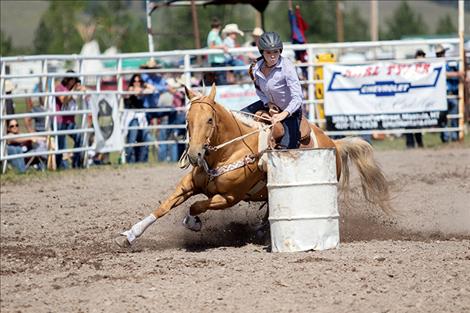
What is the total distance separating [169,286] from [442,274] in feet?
5.70

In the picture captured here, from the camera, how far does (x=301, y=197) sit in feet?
23.6

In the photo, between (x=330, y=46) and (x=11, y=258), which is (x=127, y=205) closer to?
(x=11, y=258)

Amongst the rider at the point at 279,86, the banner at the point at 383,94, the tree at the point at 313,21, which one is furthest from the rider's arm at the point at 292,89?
the tree at the point at 313,21

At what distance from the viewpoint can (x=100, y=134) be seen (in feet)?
49.8

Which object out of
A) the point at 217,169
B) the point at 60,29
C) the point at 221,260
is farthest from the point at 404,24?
the point at 221,260

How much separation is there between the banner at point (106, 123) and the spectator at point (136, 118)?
0.21 m

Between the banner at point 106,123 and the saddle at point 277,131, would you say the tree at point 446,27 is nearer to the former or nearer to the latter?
the banner at point 106,123

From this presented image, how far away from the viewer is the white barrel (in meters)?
7.18

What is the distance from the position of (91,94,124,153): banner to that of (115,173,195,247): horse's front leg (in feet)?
25.1

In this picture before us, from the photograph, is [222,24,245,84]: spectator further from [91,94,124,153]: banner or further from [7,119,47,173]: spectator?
[7,119,47,173]: spectator

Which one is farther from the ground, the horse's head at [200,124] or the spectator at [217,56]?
the spectator at [217,56]

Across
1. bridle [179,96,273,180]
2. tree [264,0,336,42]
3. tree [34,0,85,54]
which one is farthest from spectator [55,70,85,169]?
tree [264,0,336,42]

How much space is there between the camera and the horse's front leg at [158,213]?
749cm

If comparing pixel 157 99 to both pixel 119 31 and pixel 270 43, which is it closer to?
pixel 270 43
